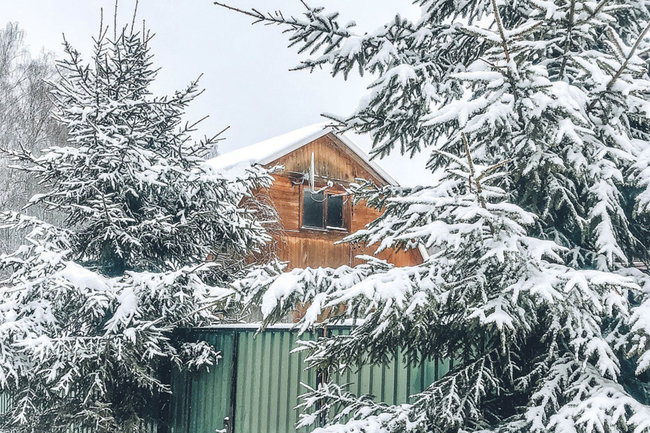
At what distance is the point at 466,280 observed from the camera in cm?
278

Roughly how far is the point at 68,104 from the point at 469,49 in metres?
5.27

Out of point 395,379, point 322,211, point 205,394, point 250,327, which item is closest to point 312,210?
point 322,211

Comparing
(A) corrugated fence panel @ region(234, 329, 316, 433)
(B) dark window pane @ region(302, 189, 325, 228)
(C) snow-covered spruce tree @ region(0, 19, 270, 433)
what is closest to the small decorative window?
(B) dark window pane @ region(302, 189, 325, 228)

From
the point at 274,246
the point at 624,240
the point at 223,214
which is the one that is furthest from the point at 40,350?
the point at 274,246

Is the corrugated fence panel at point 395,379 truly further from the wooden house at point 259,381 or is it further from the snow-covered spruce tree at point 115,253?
the snow-covered spruce tree at point 115,253

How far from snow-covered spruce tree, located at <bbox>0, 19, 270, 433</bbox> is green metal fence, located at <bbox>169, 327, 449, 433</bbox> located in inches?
11.9

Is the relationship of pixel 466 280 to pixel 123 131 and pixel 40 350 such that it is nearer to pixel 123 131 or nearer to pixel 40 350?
pixel 40 350

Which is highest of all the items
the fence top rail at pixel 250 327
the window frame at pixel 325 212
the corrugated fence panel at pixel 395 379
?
the window frame at pixel 325 212

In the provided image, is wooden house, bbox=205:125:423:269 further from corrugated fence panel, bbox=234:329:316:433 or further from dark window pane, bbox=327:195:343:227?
corrugated fence panel, bbox=234:329:316:433

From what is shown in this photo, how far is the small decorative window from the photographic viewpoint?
1522cm

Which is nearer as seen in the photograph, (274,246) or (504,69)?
(504,69)

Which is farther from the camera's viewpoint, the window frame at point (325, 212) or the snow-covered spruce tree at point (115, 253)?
the window frame at point (325, 212)

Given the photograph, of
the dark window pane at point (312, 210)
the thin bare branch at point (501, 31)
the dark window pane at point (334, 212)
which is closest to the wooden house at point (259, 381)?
the thin bare branch at point (501, 31)

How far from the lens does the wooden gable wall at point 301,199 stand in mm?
14734
